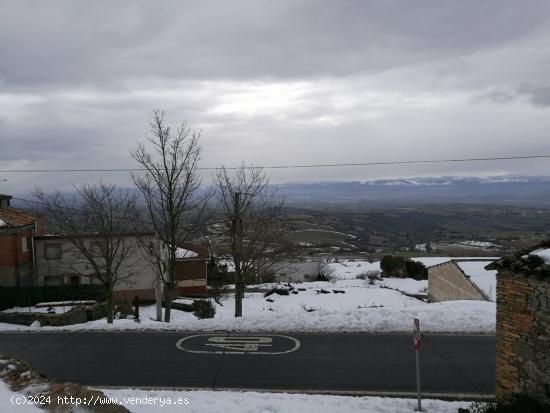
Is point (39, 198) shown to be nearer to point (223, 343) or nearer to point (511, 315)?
point (223, 343)

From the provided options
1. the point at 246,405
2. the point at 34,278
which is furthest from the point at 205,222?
the point at 34,278

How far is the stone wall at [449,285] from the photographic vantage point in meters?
26.7

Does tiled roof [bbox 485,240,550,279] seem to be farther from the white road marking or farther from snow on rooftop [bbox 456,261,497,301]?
snow on rooftop [bbox 456,261,497,301]

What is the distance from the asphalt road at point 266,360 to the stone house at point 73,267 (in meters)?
18.5

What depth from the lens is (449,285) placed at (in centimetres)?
3141

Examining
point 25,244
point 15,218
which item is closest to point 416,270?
point 25,244

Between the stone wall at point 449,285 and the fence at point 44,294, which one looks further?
the stone wall at point 449,285

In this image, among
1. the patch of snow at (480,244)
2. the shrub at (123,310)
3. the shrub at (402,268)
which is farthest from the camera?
the patch of snow at (480,244)

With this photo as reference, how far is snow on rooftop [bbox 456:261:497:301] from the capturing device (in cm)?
2391

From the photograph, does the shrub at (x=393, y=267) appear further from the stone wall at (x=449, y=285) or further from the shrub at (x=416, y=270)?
the stone wall at (x=449, y=285)

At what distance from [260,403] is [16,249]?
25719 mm

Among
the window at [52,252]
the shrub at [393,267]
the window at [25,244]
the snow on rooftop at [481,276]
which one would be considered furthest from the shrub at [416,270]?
the window at [25,244]

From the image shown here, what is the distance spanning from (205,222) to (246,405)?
13026 millimetres

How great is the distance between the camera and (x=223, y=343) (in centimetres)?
1353
